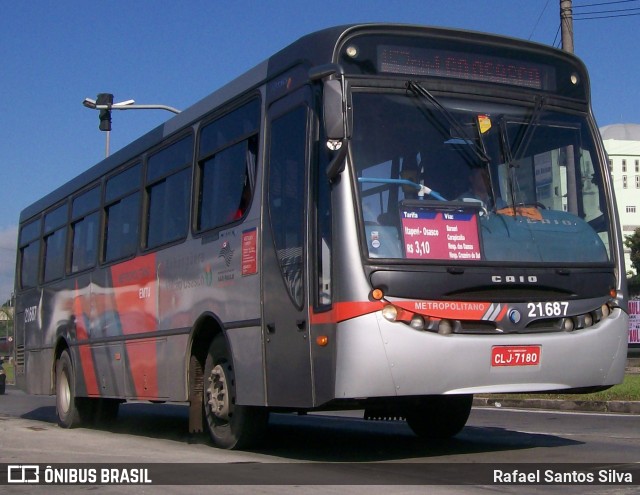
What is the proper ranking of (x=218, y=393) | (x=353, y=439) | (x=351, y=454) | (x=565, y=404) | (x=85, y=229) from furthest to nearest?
(x=565, y=404) → (x=85, y=229) → (x=353, y=439) → (x=218, y=393) → (x=351, y=454)

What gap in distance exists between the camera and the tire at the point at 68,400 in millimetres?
14656

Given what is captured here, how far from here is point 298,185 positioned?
838cm

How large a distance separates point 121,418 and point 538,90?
10682 mm

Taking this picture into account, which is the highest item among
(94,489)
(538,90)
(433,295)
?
(538,90)

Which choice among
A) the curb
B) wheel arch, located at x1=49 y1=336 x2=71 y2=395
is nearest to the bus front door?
wheel arch, located at x1=49 y1=336 x2=71 y2=395

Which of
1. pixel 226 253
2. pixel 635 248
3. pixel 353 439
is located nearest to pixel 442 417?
pixel 353 439

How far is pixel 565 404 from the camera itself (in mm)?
16031

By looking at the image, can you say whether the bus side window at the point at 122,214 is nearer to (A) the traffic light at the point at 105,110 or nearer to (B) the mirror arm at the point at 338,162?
(B) the mirror arm at the point at 338,162

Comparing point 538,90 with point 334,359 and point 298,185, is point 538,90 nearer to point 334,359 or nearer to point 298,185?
point 298,185

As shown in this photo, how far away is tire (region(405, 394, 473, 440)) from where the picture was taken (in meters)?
10.3

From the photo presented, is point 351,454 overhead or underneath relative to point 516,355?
underneath

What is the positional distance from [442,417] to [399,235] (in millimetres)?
3347

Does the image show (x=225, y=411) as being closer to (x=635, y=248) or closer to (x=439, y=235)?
(x=439, y=235)

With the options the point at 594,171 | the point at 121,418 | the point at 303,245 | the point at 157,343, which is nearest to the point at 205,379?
the point at 157,343
